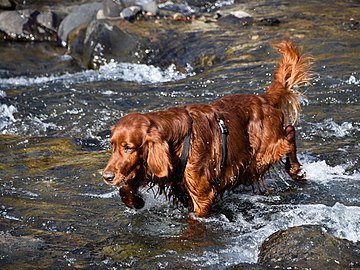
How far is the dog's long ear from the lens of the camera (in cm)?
519

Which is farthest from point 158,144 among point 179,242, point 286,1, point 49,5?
point 49,5

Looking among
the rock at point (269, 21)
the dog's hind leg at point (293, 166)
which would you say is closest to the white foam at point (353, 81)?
the dog's hind leg at point (293, 166)

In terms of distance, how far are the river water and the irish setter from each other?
0.30 meters

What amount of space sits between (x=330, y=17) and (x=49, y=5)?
26.3ft

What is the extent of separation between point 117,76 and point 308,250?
7546mm

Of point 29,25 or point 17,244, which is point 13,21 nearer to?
point 29,25

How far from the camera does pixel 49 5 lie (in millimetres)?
18078

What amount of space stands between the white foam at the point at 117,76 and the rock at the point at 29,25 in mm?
Result: 3808

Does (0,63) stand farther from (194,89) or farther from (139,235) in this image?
(139,235)

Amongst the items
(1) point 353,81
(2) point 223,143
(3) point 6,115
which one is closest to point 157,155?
(2) point 223,143

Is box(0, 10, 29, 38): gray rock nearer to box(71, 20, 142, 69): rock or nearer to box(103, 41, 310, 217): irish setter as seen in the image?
box(71, 20, 142, 69): rock

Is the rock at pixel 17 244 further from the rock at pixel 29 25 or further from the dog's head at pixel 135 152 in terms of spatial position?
the rock at pixel 29 25

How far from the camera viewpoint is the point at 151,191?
622cm

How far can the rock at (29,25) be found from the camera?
53.2ft
